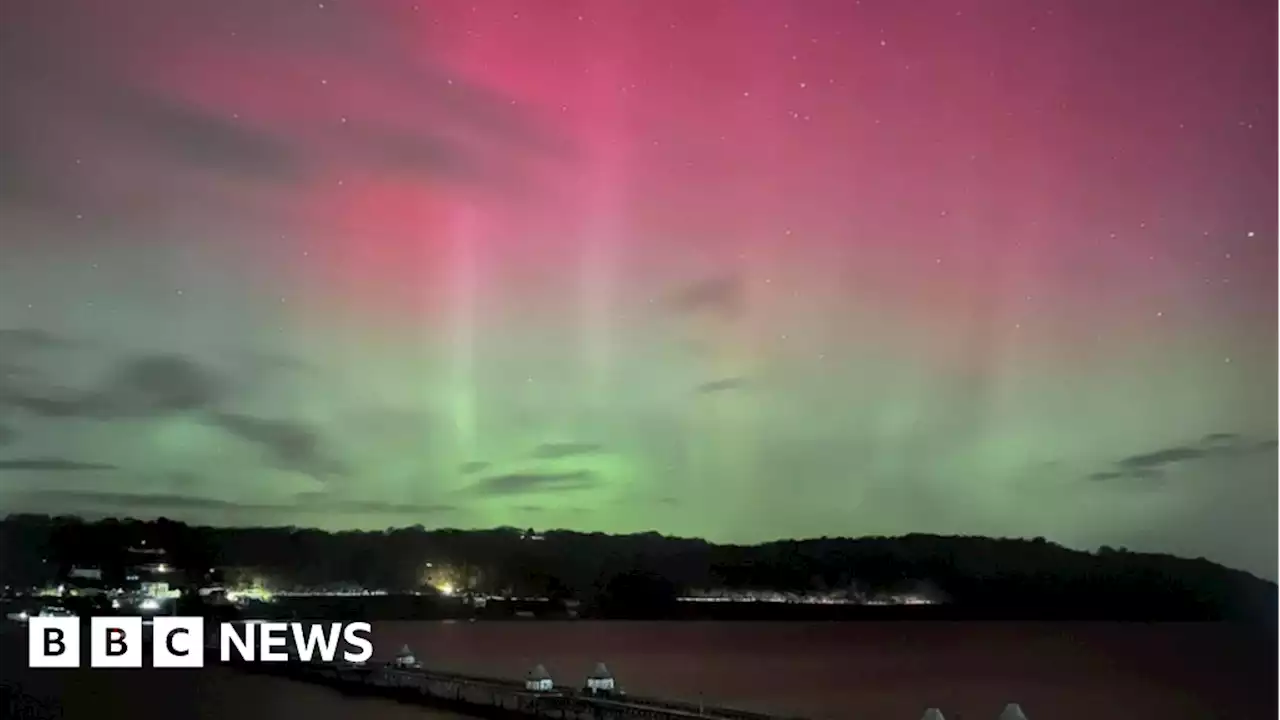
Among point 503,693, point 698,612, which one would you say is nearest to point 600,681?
point 503,693

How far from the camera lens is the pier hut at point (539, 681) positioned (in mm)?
4289

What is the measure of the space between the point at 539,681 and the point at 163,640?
5.10 ft

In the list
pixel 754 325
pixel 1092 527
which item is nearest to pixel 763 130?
pixel 754 325

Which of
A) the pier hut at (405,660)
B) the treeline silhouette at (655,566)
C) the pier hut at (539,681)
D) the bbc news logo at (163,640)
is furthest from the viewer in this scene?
the pier hut at (539,681)

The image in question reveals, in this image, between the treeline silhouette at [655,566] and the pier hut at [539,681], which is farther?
the pier hut at [539,681]

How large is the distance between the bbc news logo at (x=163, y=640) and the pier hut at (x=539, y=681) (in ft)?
3.34

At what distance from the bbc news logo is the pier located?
0.48 ft

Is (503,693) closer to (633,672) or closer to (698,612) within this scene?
(633,672)

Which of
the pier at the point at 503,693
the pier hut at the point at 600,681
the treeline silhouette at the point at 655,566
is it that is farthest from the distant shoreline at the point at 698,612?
the pier hut at the point at 600,681

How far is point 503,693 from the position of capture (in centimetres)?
431

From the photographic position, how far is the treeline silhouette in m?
3.56

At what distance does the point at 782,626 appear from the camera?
4.89 meters

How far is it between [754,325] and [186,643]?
221cm

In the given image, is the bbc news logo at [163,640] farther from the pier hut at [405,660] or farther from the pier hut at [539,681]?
the pier hut at [539,681]
